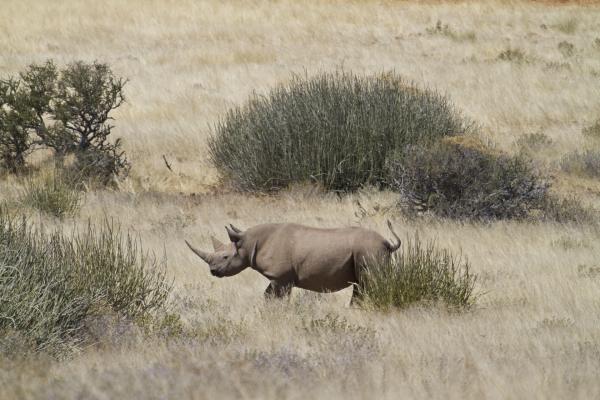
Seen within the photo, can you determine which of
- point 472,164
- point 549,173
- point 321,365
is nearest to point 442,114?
point 549,173

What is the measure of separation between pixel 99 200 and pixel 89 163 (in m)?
2.36

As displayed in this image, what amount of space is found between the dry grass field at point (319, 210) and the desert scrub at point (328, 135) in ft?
1.68

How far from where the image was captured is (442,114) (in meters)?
16.6

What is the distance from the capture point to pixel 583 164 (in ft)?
56.0

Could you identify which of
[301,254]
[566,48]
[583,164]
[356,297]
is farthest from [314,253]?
[566,48]

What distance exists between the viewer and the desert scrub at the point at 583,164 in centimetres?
1677

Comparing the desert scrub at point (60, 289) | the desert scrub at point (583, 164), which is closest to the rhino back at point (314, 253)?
the desert scrub at point (60, 289)

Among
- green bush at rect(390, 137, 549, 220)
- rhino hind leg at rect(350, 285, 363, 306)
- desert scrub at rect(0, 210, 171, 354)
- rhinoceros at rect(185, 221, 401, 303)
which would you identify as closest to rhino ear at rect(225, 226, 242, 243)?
rhinoceros at rect(185, 221, 401, 303)

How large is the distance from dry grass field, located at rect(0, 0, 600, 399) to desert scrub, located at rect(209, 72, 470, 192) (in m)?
0.51

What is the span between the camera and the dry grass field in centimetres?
557

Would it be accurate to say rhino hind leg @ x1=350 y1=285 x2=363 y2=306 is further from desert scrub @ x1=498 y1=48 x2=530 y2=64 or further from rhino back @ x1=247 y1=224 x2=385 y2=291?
desert scrub @ x1=498 y1=48 x2=530 y2=64

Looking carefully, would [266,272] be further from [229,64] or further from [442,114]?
[229,64]

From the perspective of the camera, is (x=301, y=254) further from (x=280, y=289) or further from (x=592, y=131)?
(x=592, y=131)

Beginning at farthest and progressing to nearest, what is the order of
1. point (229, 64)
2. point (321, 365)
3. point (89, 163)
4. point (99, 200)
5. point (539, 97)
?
point (229, 64) < point (539, 97) < point (89, 163) < point (99, 200) < point (321, 365)
